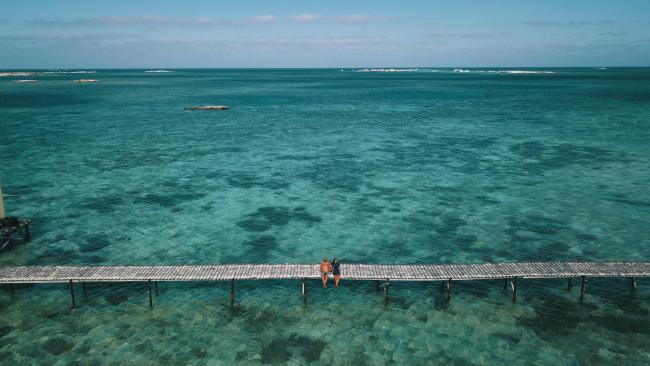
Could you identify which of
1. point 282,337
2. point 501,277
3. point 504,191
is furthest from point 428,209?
point 282,337

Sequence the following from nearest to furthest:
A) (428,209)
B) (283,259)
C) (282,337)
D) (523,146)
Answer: (282,337)
(283,259)
(428,209)
(523,146)

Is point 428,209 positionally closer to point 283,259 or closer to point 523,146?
point 283,259

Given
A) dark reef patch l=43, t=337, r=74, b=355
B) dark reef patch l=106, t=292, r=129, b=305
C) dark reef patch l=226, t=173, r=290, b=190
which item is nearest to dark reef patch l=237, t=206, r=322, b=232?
dark reef patch l=226, t=173, r=290, b=190

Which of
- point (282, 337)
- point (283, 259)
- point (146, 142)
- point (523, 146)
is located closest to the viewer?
point (282, 337)

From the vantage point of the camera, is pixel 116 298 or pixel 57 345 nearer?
pixel 57 345

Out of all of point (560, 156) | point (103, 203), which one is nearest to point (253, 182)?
point (103, 203)

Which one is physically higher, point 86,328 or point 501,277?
point 501,277

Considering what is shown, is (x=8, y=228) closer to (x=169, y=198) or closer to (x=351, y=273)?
(x=169, y=198)
